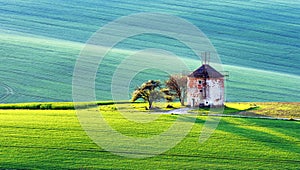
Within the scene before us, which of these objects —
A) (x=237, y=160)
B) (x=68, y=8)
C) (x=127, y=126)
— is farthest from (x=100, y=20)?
(x=237, y=160)

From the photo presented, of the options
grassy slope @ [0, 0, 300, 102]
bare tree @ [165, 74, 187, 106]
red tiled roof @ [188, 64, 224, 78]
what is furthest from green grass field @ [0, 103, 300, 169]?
grassy slope @ [0, 0, 300, 102]

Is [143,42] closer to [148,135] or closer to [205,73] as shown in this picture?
[205,73]

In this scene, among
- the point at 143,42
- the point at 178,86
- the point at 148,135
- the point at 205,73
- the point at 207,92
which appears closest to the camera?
the point at 148,135

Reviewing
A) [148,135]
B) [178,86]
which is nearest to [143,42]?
[178,86]

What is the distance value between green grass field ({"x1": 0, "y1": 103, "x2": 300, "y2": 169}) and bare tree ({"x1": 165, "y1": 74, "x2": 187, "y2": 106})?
4.85 meters

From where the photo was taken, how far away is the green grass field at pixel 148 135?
36312 mm

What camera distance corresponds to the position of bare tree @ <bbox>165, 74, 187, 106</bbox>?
5075 centimetres

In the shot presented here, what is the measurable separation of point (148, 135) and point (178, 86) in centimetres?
1030

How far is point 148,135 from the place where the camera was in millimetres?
41156

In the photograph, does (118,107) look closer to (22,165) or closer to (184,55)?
(22,165)

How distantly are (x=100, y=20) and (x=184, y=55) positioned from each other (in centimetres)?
1636

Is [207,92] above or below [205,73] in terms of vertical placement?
below

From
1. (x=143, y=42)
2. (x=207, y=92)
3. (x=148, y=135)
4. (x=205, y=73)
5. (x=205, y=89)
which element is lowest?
(x=148, y=135)

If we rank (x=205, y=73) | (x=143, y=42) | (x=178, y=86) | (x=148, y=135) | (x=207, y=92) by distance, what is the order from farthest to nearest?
(x=143, y=42) < (x=178, y=86) < (x=205, y=73) < (x=207, y=92) < (x=148, y=135)
